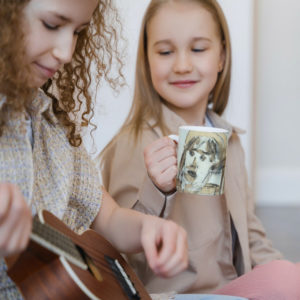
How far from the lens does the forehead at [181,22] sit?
1.36 meters

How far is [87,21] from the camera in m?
0.88

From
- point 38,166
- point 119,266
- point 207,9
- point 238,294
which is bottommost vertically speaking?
point 238,294

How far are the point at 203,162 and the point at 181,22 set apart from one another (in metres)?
0.50

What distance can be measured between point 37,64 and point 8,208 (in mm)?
320

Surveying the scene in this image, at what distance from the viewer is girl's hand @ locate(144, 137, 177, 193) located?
112 cm

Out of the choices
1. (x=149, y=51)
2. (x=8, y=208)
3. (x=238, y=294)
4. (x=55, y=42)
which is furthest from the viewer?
(x=149, y=51)

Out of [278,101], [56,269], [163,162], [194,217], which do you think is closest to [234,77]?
[278,101]

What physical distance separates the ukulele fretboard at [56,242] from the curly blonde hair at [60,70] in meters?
0.22

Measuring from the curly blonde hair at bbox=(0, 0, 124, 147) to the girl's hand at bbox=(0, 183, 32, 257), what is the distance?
248 mm

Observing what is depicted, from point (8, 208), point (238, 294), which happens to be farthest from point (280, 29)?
point (8, 208)

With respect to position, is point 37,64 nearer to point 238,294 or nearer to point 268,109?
point 238,294

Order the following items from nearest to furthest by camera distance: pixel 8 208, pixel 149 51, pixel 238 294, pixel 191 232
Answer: pixel 8 208 → pixel 238 294 → pixel 191 232 → pixel 149 51

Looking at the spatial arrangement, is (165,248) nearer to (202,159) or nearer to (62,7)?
(202,159)

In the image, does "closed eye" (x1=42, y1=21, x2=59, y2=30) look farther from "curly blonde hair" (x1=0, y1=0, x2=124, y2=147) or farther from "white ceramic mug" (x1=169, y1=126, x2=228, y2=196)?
"white ceramic mug" (x1=169, y1=126, x2=228, y2=196)
